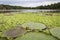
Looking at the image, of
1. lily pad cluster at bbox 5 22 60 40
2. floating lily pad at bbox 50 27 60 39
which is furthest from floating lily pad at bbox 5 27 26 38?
floating lily pad at bbox 50 27 60 39

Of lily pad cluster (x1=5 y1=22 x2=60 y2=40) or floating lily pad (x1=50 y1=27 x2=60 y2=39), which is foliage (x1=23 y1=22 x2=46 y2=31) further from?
floating lily pad (x1=50 y1=27 x2=60 y2=39)

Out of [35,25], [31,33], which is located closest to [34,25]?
[35,25]

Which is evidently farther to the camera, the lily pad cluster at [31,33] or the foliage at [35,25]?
the foliage at [35,25]

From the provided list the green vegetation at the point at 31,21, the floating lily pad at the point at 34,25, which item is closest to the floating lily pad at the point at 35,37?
the green vegetation at the point at 31,21

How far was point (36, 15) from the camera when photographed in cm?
152

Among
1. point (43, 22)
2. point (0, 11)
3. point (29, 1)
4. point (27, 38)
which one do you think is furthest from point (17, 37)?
point (29, 1)

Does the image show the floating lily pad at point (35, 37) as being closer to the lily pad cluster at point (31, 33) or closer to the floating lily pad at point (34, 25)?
the lily pad cluster at point (31, 33)

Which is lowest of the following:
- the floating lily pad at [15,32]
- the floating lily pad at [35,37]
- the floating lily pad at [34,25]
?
the floating lily pad at [35,37]

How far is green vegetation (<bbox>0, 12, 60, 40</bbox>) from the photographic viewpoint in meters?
1.21

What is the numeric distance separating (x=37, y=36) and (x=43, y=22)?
0.79 ft

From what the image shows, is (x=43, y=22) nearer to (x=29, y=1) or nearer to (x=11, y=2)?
(x=29, y=1)

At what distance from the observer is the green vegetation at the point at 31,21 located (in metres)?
1.21

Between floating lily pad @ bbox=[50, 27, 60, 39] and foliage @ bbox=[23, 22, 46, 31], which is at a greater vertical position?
foliage @ bbox=[23, 22, 46, 31]

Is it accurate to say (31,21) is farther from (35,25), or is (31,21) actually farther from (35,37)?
(35,37)
